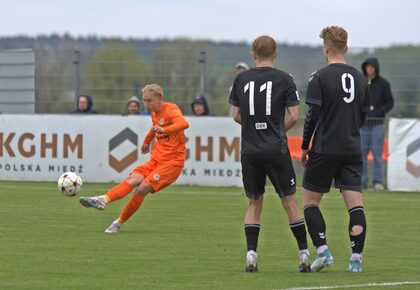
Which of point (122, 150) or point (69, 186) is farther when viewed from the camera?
point (122, 150)

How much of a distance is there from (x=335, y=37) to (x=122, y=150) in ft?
45.8

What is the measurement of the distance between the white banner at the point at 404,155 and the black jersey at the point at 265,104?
41.6ft

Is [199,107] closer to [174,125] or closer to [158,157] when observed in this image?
[158,157]

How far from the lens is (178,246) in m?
12.9

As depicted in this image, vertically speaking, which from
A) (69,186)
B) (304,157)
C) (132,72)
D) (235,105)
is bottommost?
(69,186)

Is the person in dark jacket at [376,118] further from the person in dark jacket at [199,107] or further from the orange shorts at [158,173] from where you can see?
the orange shorts at [158,173]

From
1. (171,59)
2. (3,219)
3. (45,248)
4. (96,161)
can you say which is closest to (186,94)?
(171,59)

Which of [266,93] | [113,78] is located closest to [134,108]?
[113,78]

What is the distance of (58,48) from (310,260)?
635 inches

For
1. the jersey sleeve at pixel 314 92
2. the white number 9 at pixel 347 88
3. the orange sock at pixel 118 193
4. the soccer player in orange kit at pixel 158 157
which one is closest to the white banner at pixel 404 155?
the soccer player in orange kit at pixel 158 157

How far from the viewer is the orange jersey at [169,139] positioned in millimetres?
15117

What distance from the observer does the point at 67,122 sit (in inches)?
971

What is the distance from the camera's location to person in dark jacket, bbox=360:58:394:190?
23609 mm

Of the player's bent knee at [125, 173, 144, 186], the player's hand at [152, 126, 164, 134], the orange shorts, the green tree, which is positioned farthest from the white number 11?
the green tree
